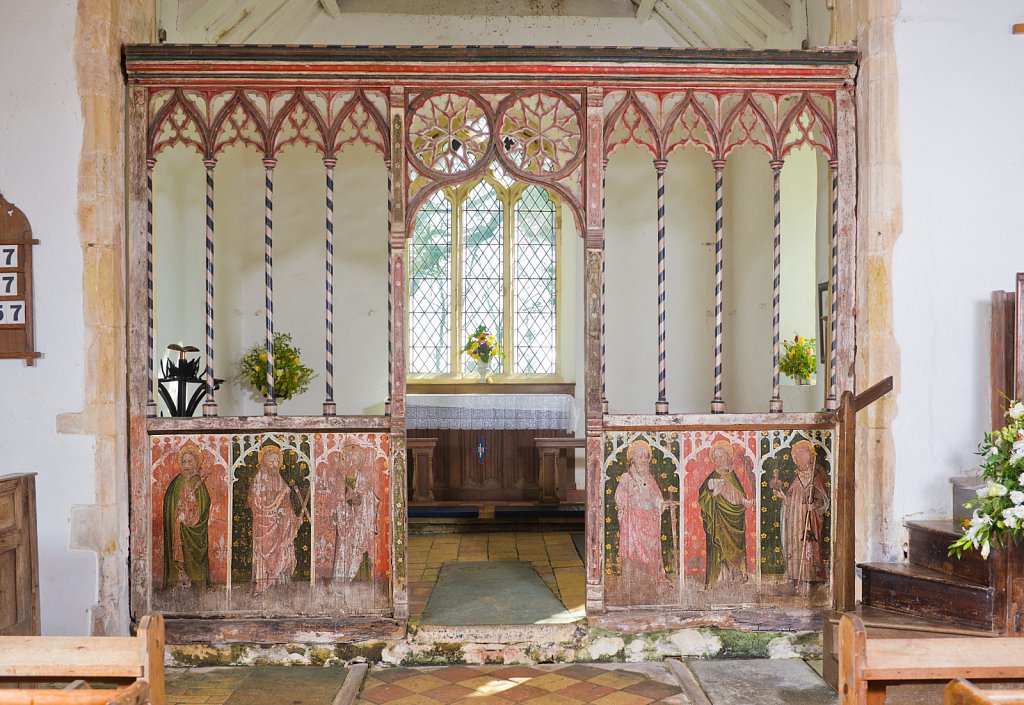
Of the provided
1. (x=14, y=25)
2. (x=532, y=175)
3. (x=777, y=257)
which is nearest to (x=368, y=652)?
(x=532, y=175)

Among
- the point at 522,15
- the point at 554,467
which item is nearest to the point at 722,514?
the point at 554,467

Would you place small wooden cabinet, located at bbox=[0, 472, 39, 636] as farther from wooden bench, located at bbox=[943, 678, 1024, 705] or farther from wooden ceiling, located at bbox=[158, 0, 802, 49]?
wooden bench, located at bbox=[943, 678, 1024, 705]

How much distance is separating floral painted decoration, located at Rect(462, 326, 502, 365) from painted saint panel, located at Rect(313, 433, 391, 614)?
154 inches

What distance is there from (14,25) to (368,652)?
3.32 metres

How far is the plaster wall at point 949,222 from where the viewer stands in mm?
4109

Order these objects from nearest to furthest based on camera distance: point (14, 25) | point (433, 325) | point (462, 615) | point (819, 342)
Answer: point (14, 25)
point (462, 615)
point (819, 342)
point (433, 325)

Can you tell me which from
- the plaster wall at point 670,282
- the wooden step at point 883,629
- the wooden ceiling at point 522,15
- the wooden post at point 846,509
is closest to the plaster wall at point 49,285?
the wooden ceiling at point 522,15

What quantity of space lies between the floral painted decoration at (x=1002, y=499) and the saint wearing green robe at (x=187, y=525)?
3299 mm

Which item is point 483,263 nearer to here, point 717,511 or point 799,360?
point 799,360

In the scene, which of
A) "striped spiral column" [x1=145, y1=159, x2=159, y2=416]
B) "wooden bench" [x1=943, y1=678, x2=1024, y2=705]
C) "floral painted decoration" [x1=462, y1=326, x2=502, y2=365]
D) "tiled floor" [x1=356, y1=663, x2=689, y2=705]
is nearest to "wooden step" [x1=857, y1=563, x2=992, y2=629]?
"tiled floor" [x1=356, y1=663, x2=689, y2=705]

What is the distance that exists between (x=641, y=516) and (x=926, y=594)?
4.17 feet

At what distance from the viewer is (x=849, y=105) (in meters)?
4.23

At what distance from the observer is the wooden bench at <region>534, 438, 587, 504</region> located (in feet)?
24.1

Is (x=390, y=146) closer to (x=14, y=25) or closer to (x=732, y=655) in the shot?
(x=14, y=25)
